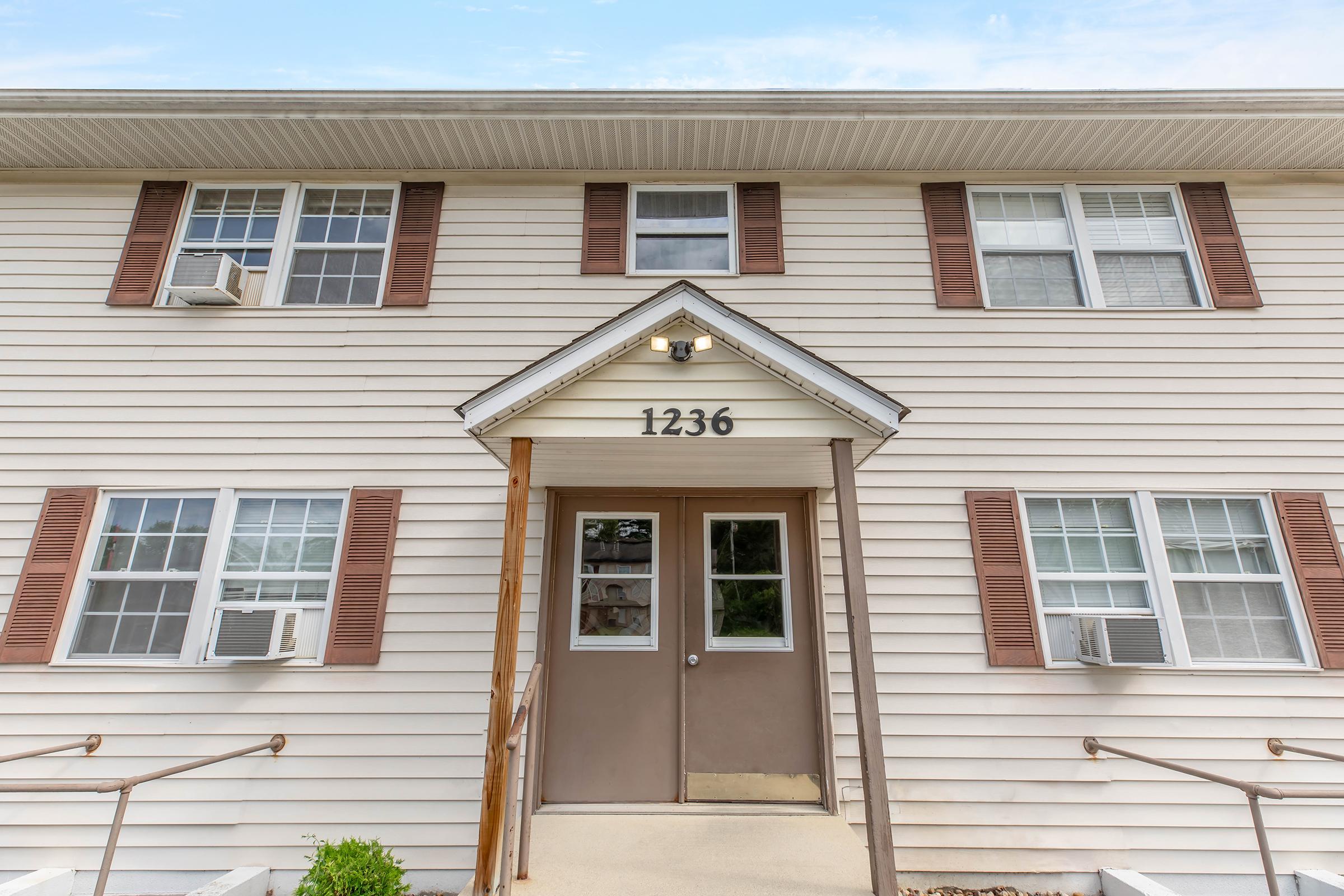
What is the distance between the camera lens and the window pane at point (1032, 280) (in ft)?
16.2

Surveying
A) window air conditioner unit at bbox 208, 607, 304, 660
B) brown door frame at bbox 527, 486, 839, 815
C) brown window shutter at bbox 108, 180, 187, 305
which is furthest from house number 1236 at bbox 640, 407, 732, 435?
brown window shutter at bbox 108, 180, 187, 305

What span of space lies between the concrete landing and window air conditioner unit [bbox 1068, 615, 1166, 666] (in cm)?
206

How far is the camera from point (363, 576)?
4.21 metres

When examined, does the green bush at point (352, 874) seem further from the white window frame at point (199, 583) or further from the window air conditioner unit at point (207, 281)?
the window air conditioner unit at point (207, 281)

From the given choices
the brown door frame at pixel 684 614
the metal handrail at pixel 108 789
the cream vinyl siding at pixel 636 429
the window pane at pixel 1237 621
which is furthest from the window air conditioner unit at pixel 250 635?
the window pane at pixel 1237 621

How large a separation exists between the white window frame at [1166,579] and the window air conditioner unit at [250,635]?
204 inches

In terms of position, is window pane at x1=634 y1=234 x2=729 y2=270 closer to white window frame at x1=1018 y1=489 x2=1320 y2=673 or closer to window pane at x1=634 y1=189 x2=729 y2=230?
window pane at x1=634 y1=189 x2=729 y2=230

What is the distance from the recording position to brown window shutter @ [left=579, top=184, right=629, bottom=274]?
16.3 feet

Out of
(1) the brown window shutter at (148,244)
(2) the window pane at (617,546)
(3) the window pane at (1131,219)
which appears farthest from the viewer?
(3) the window pane at (1131,219)

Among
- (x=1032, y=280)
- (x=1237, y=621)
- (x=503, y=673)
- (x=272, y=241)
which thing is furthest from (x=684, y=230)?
(x=1237, y=621)

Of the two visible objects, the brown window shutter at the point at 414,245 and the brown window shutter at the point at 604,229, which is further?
the brown window shutter at the point at 604,229

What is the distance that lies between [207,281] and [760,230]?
→ 4542 millimetres

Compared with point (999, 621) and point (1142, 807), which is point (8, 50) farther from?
point (1142, 807)

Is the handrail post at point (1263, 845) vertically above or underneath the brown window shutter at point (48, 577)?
underneath
